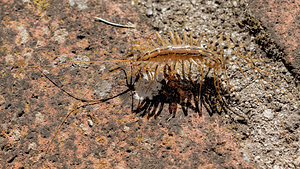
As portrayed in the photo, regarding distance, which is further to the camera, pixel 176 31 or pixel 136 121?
pixel 176 31

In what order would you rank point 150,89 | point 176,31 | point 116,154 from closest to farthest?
point 116,154, point 150,89, point 176,31

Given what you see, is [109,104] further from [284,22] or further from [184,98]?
[284,22]

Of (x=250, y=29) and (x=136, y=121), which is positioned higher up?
(x=250, y=29)

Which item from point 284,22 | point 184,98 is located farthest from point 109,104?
point 284,22

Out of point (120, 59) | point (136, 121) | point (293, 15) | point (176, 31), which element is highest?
point (293, 15)

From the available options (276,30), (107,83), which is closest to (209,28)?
(276,30)

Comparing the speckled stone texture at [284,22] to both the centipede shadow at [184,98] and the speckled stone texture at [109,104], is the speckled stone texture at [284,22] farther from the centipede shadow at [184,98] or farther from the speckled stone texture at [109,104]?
the centipede shadow at [184,98]

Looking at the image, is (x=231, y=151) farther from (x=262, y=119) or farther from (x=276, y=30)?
(x=276, y=30)

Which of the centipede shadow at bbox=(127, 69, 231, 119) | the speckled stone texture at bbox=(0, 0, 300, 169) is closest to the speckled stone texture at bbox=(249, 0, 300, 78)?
the speckled stone texture at bbox=(0, 0, 300, 169)

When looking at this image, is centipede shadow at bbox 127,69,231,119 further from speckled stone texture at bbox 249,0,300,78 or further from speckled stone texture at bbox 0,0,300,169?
speckled stone texture at bbox 249,0,300,78
